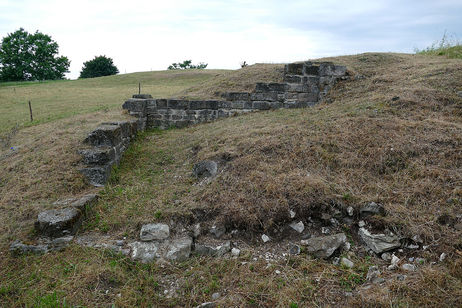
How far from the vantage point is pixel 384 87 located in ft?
26.3

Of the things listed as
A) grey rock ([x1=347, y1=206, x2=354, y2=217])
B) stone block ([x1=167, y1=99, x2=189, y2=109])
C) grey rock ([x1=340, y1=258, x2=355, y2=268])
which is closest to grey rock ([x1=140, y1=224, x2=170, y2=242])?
grey rock ([x1=340, y1=258, x2=355, y2=268])

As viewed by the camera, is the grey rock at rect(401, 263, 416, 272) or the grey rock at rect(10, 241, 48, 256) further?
the grey rock at rect(10, 241, 48, 256)

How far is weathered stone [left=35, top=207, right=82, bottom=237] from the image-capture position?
168 inches

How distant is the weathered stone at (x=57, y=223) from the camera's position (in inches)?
168

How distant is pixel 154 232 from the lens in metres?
4.27

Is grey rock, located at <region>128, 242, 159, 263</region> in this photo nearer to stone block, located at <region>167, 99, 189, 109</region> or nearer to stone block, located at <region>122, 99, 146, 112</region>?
stone block, located at <region>122, 99, 146, 112</region>

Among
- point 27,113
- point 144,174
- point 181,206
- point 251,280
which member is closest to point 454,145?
point 251,280

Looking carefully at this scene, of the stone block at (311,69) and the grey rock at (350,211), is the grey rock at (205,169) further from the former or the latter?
the stone block at (311,69)

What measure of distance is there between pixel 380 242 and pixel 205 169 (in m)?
3.19

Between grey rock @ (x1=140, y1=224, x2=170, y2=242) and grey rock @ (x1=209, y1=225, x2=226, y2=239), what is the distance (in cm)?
64

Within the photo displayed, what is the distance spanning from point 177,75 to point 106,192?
3074 centimetres

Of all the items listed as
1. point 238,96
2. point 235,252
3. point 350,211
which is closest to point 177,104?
point 238,96

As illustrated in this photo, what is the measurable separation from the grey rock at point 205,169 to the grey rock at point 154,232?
4.80ft

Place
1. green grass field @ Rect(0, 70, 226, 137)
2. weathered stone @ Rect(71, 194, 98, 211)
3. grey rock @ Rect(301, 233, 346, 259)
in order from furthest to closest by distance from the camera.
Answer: green grass field @ Rect(0, 70, 226, 137), weathered stone @ Rect(71, 194, 98, 211), grey rock @ Rect(301, 233, 346, 259)
